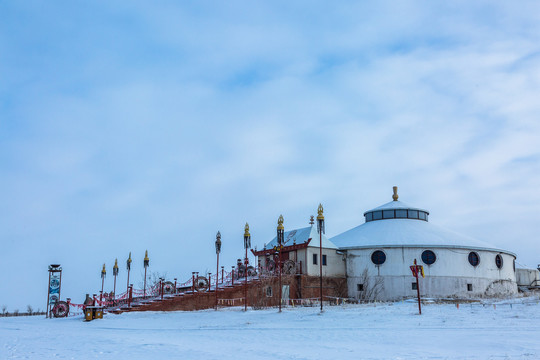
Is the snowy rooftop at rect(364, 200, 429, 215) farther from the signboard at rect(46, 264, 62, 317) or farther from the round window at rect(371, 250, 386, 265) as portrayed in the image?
the signboard at rect(46, 264, 62, 317)

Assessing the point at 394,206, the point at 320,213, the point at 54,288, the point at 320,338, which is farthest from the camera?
the point at 394,206

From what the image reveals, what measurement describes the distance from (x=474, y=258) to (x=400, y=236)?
611 cm

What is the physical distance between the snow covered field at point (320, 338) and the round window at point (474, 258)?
1613 centimetres

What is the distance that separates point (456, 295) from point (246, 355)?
31066 mm

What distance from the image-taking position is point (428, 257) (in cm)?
4097

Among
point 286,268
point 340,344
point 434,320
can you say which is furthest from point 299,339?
point 286,268

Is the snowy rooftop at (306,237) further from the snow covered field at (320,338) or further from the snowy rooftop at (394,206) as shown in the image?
the snow covered field at (320,338)

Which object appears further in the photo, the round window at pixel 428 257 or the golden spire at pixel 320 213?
the round window at pixel 428 257

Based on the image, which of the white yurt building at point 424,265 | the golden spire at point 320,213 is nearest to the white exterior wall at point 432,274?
the white yurt building at point 424,265

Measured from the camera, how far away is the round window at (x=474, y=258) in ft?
137

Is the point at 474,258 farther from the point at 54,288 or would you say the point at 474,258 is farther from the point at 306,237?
the point at 54,288

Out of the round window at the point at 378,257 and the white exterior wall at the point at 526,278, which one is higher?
the round window at the point at 378,257

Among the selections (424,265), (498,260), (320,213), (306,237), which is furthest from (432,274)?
(320,213)

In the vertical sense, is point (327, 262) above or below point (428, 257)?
below
